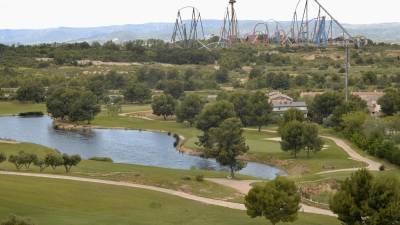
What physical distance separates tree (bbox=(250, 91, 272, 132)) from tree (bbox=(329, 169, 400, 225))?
4590 cm

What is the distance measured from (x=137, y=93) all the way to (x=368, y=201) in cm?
7668

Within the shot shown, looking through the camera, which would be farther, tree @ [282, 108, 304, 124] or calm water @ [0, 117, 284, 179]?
tree @ [282, 108, 304, 124]

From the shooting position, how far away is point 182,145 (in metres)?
66.8

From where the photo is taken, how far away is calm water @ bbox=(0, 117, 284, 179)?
5794cm

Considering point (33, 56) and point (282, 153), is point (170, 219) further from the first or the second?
point (33, 56)

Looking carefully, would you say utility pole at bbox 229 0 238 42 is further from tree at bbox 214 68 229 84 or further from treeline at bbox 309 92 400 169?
treeline at bbox 309 92 400 169

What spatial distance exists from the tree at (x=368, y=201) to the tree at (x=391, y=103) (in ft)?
169

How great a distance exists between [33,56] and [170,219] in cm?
11928

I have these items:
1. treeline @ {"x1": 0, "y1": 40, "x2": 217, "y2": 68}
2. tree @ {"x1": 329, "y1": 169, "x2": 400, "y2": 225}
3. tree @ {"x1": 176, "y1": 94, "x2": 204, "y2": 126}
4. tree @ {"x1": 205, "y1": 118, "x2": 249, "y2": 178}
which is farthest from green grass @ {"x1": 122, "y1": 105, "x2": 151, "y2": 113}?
tree @ {"x1": 329, "y1": 169, "x2": 400, "y2": 225}

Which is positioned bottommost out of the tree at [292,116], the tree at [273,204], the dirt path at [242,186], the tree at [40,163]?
the dirt path at [242,186]

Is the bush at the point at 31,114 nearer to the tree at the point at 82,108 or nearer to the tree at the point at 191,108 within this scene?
the tree at the point at 82,108

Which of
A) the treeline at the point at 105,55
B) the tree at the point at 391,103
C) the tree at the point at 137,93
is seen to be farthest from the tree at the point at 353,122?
the treeline at the point at 105,55

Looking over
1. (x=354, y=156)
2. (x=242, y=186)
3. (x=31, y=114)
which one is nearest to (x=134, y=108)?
(x=31, y=114)

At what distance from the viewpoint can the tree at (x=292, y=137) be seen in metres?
56.9
